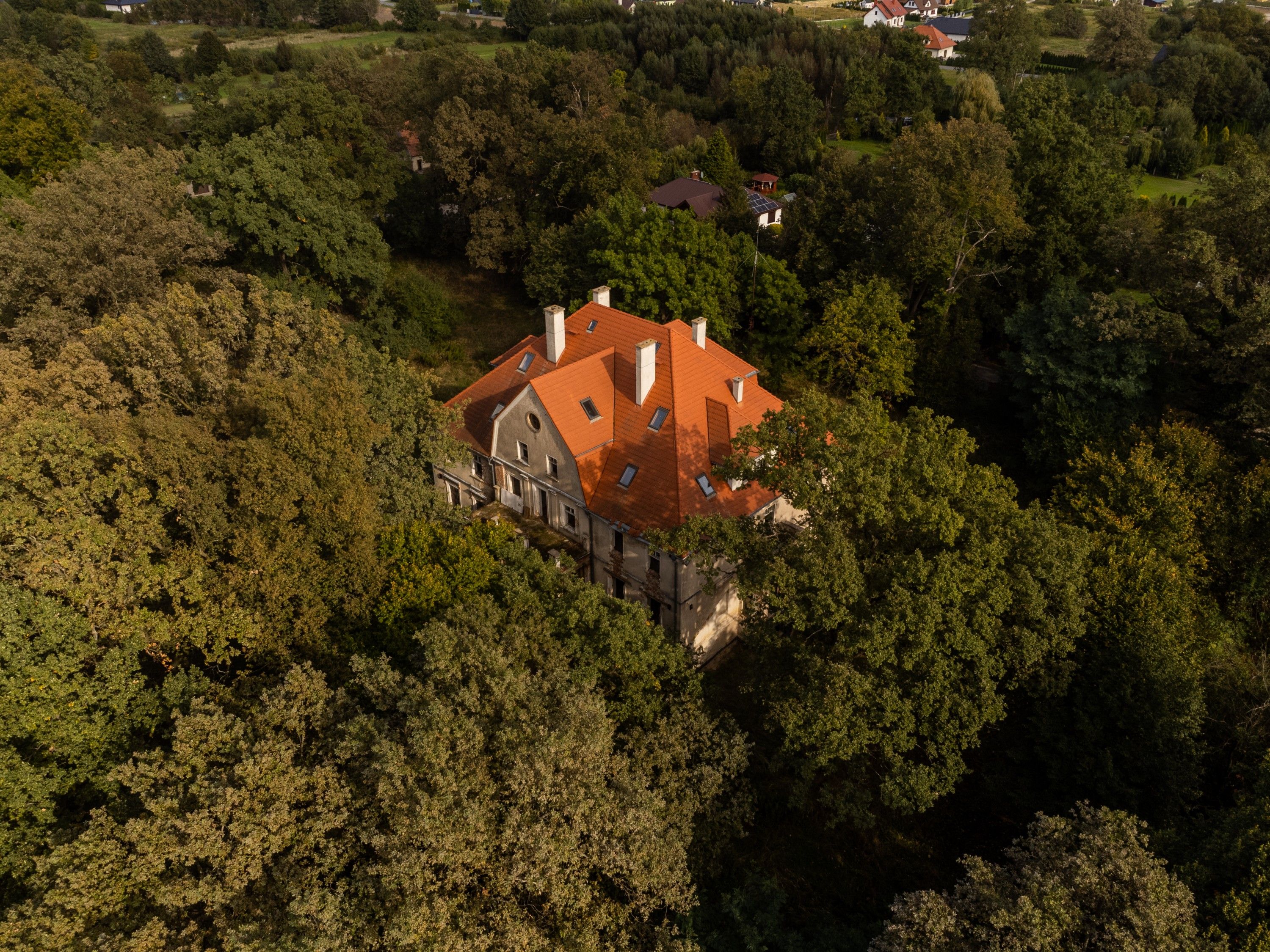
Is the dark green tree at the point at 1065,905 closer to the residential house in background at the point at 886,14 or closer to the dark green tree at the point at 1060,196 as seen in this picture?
the dark green tree at the point at 1060,196

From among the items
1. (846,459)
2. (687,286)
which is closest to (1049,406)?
(687,286)

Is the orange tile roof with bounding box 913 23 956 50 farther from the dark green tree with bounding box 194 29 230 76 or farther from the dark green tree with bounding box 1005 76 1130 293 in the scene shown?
the dark green tree with bounding box 194 29 230 76

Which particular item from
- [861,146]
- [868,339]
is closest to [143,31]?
[861,146]

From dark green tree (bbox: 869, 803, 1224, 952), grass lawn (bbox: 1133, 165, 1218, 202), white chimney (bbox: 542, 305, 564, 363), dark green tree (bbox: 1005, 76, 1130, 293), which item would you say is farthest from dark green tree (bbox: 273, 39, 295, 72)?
dark green tree (bbox: 869, 803, 1224, 952)

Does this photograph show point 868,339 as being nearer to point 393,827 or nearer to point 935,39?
point 393,827

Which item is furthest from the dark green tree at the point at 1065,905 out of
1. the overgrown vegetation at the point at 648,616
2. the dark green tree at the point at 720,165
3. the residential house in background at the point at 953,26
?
the residential house in background at the point at 953,26
